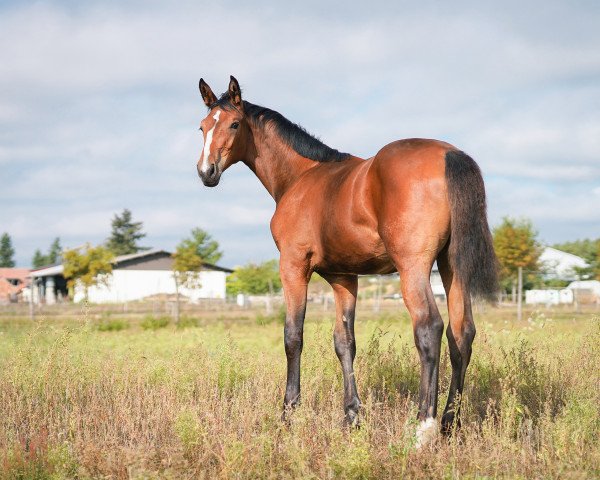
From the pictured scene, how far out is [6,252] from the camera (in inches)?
5650

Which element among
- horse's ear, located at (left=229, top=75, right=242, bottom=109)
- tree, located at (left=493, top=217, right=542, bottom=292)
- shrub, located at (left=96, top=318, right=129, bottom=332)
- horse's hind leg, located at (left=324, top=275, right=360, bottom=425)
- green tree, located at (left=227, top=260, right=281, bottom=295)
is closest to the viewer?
horse's hind leg, located at (left=324, top=275, right=360, bottom=425)

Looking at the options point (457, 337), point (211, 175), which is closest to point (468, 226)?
point (457, 337)

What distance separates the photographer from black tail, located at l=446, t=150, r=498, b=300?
17.0 ft

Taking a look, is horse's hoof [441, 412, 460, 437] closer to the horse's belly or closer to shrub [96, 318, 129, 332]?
the horse's belly

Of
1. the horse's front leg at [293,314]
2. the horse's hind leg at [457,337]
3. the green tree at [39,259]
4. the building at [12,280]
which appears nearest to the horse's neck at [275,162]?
the horse's front leg at [293,314]

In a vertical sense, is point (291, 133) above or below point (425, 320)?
above

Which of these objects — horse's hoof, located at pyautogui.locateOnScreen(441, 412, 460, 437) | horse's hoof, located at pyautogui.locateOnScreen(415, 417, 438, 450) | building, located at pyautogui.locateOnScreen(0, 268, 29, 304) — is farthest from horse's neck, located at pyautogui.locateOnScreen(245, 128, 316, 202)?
building, located at pyautogui.locateOnScreen(0, 268, 29, 304)

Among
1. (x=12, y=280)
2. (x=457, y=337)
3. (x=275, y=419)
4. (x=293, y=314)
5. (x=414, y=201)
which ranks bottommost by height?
(x=275, y=419)

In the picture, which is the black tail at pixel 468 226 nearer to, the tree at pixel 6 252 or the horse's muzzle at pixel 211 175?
the horse's muzzle at pixel 211 175

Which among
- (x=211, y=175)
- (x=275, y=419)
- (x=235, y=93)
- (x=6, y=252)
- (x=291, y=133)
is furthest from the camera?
(x=6, y=252)

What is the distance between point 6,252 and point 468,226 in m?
154

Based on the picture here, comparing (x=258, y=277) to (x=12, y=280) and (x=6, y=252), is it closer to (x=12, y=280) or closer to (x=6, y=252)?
(x=12, y=280)

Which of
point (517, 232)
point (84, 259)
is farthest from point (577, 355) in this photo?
point (84, 259)

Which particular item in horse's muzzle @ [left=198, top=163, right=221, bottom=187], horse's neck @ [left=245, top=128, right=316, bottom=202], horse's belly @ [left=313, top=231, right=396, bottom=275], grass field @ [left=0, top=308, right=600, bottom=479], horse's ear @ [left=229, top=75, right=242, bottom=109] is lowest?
grass field @ [left=0, top=308, right=600, bottom=479]
